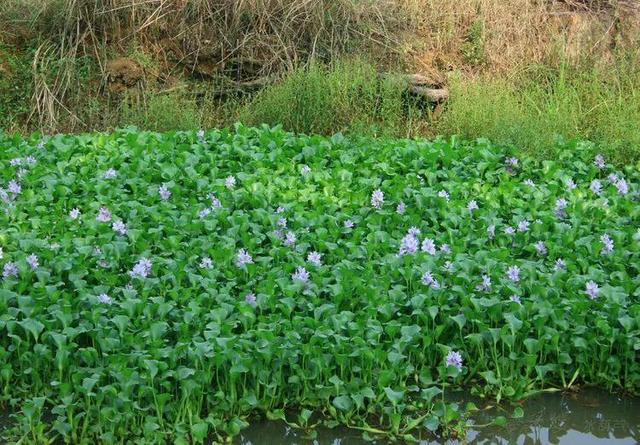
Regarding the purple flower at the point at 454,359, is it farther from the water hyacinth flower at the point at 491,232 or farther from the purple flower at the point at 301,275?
the water hyacinth flower at the point at 491,232

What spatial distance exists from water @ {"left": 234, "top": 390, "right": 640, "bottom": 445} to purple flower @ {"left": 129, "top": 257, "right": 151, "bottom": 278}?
1.11 m

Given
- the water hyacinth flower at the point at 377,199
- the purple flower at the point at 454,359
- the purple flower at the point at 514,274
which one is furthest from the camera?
the water hyacinth flower at the point at 377,199

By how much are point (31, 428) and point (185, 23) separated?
6.52 m

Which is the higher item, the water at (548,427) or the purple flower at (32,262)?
the purple flower at (32,262)

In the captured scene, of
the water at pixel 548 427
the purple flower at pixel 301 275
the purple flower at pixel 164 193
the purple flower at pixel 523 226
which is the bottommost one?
the water at pixel 548 427

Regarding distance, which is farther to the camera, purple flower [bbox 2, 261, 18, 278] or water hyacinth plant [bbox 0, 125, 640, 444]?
purple flower [bbox 2, 261, 18, 278]

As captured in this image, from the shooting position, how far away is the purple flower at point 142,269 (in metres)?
5.09

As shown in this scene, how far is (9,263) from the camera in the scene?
5.17 meters

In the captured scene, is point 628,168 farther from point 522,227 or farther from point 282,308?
point 282,308

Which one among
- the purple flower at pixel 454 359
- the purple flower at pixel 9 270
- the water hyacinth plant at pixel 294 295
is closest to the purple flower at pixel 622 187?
the water hyacinth plant at pixel 294 295

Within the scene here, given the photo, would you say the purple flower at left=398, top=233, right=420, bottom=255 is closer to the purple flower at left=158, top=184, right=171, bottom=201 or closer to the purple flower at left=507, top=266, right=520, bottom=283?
the purple flower at left=507, top=266, right=520, bottom=283

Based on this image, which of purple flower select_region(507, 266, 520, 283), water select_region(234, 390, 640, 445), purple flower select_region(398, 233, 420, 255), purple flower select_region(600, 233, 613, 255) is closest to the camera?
water select_region(234, 390, 640, 445)

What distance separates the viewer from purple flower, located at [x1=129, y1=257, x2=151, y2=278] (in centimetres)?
509

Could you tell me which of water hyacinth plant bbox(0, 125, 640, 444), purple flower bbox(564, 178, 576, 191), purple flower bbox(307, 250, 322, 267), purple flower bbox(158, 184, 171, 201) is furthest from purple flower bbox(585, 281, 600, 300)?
purple flower bbox(158, 184, 171, 201)
